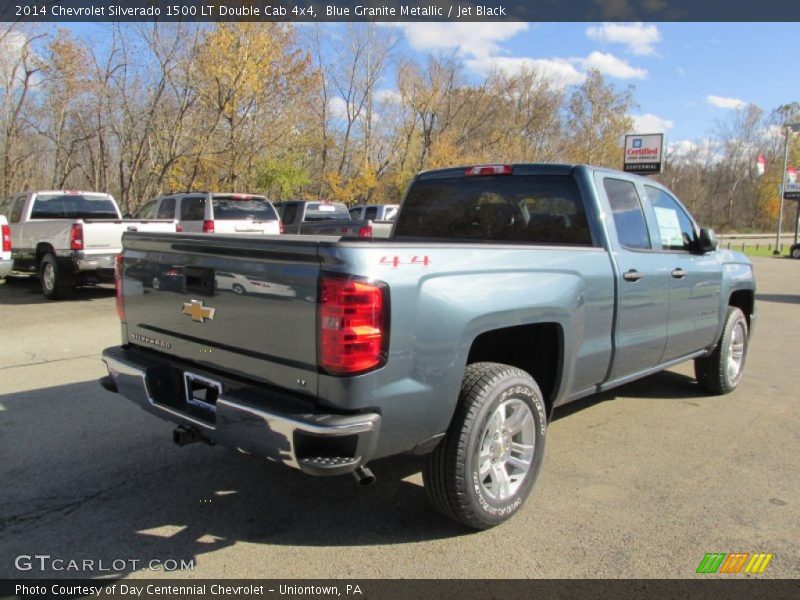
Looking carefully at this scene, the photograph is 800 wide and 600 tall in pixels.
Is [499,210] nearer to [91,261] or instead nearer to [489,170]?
[489,170]

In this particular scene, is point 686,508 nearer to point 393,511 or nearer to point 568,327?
point 568,327

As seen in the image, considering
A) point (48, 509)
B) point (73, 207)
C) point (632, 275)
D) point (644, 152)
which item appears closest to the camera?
point (48, 509)

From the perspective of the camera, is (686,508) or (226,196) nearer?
(686,508)

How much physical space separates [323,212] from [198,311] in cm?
1789

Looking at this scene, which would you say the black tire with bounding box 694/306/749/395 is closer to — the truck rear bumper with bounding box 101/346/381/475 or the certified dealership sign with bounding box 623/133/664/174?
the truck rear bumper with bounding box 101/346/381/475

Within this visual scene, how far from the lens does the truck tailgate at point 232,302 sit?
2617 millimetres

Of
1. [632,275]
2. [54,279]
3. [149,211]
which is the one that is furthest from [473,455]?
[149,211]

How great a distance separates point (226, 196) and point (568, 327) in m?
11.1

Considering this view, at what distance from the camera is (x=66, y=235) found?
10555mm

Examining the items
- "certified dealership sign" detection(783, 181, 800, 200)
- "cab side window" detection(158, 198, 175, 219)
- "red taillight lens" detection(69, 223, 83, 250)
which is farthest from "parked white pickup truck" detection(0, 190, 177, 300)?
"certified dealership sign" detection(783, 181, 800, 200)

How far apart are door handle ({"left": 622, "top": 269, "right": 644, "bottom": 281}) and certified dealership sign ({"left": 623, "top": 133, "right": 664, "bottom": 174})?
31.6 meters

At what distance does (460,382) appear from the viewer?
115 inches

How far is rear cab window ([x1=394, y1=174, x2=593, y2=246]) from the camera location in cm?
416

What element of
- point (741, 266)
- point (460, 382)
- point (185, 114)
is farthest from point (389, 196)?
point (460, 382)
